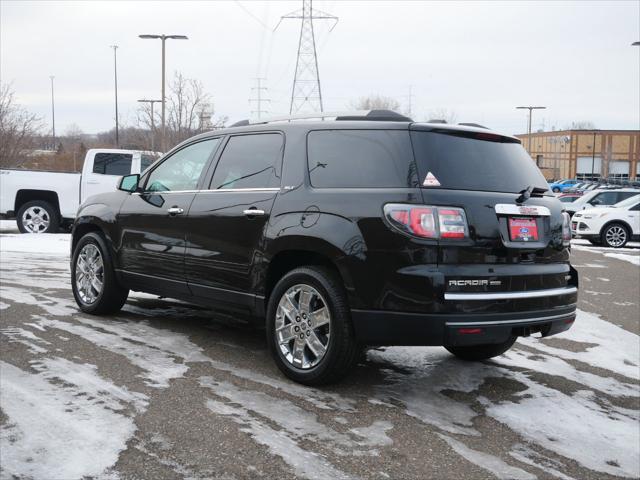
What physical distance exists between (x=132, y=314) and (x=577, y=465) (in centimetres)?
468

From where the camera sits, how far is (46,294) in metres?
8.37

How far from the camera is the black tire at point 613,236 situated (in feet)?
65.7

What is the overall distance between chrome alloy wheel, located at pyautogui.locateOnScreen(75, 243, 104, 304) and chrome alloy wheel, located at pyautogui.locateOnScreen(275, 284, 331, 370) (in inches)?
104

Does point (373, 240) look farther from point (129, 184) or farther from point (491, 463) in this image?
point (129, 184)

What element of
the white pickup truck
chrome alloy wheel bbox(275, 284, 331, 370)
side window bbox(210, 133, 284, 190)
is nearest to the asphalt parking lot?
chrome alloy wheel bbox(275, 284, 331, 370)

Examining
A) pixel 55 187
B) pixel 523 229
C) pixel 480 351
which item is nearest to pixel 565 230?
pixel 523 229

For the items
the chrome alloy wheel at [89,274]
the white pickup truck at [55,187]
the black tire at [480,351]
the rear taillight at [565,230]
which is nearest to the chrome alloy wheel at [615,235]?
the white pickup truck at [55,187]

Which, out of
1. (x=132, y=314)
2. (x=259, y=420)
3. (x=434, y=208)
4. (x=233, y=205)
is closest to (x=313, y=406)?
(x=259, y=420)

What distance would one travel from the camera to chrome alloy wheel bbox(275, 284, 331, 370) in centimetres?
488

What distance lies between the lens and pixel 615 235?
2009cm

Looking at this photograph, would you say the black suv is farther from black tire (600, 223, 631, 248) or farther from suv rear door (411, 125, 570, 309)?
black tire (600, 223, 631, 248)

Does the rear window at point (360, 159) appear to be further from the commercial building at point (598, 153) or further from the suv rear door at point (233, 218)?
the commercial building at point (598, 153)

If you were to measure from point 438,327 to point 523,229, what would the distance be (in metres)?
0.93

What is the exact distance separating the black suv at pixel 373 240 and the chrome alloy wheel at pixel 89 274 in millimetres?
1380
